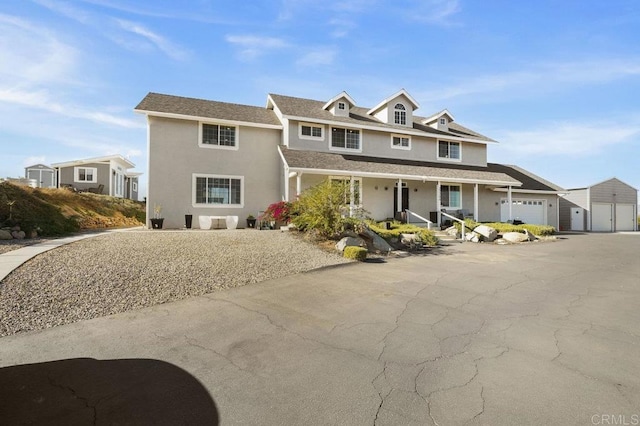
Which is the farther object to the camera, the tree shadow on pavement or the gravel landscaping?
the gravel landscaping

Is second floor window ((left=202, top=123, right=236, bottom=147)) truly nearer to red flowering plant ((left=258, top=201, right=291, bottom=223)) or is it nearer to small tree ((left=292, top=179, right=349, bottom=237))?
red flowering plant ((left=258, top=201, right=291, bottom=223))

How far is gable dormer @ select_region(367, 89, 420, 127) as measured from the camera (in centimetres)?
2247

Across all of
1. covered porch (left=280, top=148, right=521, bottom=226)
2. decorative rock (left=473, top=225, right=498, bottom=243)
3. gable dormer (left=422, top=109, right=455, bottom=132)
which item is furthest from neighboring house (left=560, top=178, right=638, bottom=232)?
decorative rock (left=473, top=225, right=498, bottom=243)

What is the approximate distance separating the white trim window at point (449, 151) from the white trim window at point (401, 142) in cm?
280

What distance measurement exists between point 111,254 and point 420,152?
20145mm

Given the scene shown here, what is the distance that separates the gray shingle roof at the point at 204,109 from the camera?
1742 cm

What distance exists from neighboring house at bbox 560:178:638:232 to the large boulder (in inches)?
977

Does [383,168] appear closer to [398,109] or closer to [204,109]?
[398,109]

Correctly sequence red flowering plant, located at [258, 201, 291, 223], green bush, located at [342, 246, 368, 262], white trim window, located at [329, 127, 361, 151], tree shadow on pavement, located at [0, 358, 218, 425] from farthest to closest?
white trim window, located at [329, 127, 361, 151] → red flowering plant, located at [258, 201, 291, 223] → green bush, located at [342, 246, 368, 262] → tree shadow on pavement, located at [0, 358, 218, 425]

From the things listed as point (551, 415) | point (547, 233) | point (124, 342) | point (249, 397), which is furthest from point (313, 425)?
point (547, 233)

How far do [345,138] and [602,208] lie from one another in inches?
1006

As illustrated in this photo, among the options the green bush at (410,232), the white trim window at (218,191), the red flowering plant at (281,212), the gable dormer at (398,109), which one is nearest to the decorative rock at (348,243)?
the green bush at (410,232)

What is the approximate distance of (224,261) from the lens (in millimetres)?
9195

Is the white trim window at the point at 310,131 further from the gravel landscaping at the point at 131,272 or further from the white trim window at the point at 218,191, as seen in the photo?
the gravel landscaping at the point at 131,272
